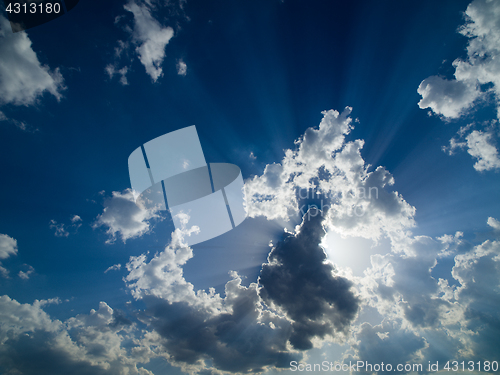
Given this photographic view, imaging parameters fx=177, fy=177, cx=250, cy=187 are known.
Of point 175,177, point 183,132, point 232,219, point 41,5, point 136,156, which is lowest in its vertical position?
point 232,219

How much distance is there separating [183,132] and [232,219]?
13830 mm

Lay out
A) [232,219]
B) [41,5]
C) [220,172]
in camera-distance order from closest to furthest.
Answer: [41,5] → [220,172] → [232,219]

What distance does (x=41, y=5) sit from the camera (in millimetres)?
16234

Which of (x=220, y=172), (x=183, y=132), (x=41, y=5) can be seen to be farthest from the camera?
(x=220, y=172)

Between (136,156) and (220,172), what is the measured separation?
10091mm

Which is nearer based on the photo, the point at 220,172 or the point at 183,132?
the point at 183,132

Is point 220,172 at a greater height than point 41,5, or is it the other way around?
point 41,5

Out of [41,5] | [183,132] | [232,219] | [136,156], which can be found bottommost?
[232,219]

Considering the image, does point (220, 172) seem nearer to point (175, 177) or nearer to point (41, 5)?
point (175, 177)

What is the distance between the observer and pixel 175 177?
21828 mm

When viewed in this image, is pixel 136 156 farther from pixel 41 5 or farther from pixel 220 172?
pixel 41 5

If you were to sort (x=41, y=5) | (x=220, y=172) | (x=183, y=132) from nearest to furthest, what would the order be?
(x=41, y=5) < (x=183, y=132) < (x=220, y=172)

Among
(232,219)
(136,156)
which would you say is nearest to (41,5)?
(136,156)

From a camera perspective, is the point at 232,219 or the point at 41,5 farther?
the point at 232,219
